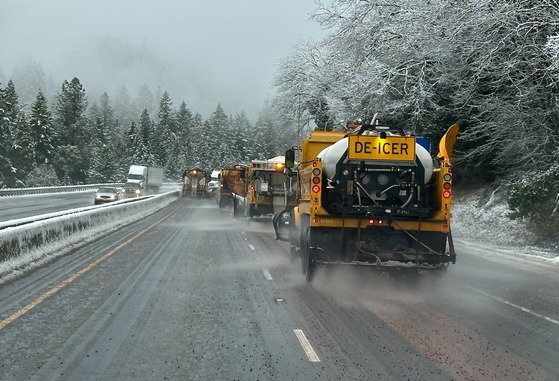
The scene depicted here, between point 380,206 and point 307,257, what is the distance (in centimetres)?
160

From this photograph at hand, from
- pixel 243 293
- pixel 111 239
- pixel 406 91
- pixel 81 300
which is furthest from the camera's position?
pixel 406 91

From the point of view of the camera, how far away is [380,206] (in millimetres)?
10125

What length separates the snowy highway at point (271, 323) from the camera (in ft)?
19.2

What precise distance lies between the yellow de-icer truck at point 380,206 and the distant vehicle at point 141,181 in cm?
4758

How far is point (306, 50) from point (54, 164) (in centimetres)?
5235

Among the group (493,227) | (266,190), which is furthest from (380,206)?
(266,190)

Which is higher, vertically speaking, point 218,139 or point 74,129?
point 218,139

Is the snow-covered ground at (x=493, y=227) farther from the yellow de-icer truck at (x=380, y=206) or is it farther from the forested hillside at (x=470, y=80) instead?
the yellow de-icer truck at (x=380, y=206)

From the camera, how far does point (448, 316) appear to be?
847cm

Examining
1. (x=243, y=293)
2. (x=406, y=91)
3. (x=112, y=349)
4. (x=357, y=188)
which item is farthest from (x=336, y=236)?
(x=406, y=91)

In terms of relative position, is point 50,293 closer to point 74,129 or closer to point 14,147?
point 14,147

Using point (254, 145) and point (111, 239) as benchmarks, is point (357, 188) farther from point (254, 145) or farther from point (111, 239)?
point (254, 145)

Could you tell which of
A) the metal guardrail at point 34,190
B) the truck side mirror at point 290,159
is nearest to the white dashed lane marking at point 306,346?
the truck side mirror at point 290,159

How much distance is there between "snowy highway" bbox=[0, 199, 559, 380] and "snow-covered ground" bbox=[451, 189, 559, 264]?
461 cm
